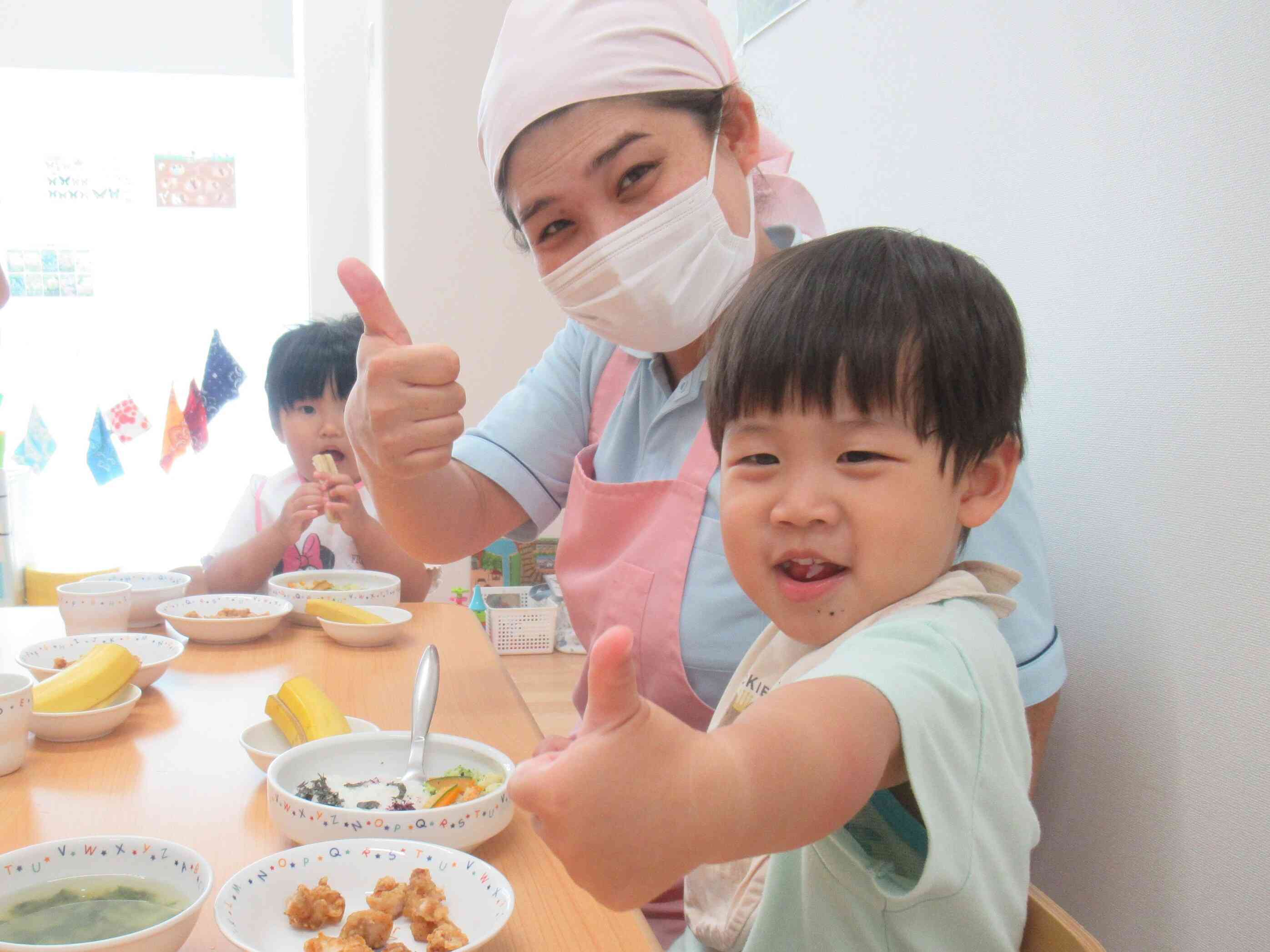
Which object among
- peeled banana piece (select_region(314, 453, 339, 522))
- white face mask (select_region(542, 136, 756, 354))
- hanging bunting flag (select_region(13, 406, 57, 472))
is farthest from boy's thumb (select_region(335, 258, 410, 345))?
hanging bunting flag (select_region(13, 406, 57, 472))

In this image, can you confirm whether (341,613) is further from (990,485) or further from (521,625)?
(521,625)

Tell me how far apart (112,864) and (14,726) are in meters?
0.32

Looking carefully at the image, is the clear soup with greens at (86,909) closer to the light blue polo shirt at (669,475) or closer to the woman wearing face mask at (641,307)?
the woman wearing face mask at (641,307)

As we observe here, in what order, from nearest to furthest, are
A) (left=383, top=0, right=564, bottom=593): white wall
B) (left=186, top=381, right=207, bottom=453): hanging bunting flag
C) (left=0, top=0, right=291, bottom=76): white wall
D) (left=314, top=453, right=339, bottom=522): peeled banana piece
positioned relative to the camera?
(left=314, top=453, right=339, bottom=522): peeled banana piece → (left=383, top=0, right=564, bottom=593): white wall → (left=0, top=0, right=291, bottom=76): white wall → (left=186, top=381, right=207, bottom=453): hanging bunting flag

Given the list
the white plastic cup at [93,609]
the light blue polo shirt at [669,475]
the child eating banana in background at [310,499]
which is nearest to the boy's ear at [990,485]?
the light blue polo shirt at [669,475]

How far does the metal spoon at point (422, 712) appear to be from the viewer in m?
0.94

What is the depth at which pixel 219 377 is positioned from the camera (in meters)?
4.56

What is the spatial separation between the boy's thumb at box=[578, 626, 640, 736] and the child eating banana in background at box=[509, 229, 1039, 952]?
2.1 inches

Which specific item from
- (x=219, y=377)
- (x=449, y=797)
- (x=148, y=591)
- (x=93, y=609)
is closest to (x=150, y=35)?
(x=219, y=377)

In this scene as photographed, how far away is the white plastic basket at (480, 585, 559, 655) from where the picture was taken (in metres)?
3.14

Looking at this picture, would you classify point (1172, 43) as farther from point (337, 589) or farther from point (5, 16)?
point (5, 16)

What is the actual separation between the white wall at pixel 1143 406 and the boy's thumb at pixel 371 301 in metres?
0.71

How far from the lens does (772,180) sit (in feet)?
4.01

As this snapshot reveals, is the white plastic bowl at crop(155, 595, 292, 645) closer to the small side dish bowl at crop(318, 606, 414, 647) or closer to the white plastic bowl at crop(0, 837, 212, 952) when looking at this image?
the small side dish bowl at crop(318, 606, 414, 647)
